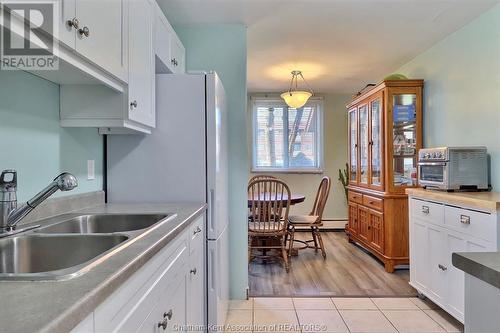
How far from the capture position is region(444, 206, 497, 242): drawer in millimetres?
2041

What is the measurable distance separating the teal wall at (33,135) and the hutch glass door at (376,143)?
10.3ft

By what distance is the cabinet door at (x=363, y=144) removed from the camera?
14.2 feet

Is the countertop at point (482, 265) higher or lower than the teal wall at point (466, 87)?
lower

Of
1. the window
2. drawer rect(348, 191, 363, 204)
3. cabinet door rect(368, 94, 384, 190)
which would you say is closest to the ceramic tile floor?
cabinet door rect(368, 94, 384, 190)

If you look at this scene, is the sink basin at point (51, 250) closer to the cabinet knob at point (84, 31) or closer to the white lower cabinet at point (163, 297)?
the white lower cabinet at point (163, 297)

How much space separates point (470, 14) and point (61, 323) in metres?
3.50

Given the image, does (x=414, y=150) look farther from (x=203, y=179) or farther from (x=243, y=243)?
(x=203, y=179)

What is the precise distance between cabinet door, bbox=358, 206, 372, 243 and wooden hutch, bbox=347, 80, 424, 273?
4cm

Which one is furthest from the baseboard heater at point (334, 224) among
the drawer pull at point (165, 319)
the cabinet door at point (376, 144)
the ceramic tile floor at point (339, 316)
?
the drawer pull at point (165, 319)

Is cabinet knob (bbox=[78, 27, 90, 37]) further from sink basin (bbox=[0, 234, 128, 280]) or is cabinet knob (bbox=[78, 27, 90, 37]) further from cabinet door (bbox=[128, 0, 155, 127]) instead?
sink basin (bbox=[0, 234, 128, 280])

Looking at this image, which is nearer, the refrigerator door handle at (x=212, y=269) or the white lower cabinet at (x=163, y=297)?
the white lower cabinet at (x=163, y=297)

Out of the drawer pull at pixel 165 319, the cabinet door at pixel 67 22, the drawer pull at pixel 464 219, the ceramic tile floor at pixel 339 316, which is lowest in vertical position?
the ceramic tile floor at pixel 339 316

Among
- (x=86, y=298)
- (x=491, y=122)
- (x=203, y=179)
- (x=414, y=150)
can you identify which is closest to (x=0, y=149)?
(x=86, y=298)

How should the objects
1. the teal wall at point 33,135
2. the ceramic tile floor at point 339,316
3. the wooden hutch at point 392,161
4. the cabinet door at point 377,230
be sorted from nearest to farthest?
the teal wall at point 33,135 < the ceramic tile floor at point 339,316 < the wooden hutch at point 392,161 < the cabinet door at point 377,230
